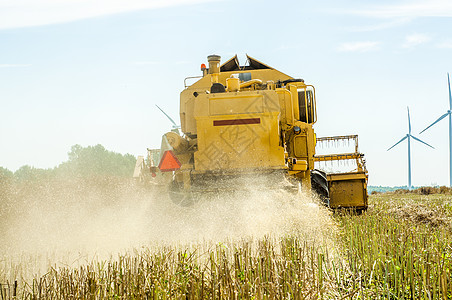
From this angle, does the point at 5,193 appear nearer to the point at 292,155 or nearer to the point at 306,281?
the point at 292,155

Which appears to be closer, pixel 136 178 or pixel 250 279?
pixel 250 279

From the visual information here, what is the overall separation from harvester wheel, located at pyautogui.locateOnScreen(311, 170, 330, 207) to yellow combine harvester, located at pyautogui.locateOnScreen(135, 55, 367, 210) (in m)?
0.05

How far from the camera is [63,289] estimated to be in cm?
421

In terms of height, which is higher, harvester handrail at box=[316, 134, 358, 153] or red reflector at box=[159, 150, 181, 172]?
harvester handrail at box=[316, 134, 358, 153]

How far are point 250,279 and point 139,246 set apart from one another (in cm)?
293

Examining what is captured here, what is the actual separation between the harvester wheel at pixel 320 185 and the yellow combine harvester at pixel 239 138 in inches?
2.1

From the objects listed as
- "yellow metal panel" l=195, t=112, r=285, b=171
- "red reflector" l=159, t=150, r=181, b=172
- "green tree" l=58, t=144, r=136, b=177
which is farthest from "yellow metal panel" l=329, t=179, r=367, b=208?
"green tree" l=58, t=144, r=136, b=177

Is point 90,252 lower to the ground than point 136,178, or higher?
lower

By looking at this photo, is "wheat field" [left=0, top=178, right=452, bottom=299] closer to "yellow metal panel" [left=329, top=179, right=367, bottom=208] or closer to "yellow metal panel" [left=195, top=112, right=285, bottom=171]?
"yellow metal panel" [left=195, top=112, right=285, bottom=171]

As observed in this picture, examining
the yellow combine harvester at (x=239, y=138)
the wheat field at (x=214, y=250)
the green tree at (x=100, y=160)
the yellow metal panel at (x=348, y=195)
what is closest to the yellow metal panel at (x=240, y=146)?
the yellow combine harvester at (x=239, y=138)

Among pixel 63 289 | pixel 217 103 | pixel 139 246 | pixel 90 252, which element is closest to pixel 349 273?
pixel 63 289

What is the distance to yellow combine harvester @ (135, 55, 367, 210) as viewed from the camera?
820cm

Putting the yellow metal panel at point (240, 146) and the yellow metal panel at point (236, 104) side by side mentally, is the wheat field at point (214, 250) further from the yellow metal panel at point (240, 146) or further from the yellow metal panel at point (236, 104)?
the yellow metal panel at point (236, 104)

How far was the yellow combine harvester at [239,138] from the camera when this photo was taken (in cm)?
820
